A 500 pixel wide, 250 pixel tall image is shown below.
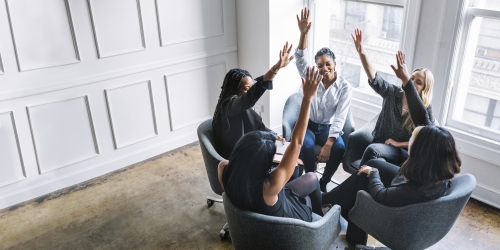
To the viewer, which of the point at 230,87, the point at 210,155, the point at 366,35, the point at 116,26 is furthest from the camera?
the point at 366,35

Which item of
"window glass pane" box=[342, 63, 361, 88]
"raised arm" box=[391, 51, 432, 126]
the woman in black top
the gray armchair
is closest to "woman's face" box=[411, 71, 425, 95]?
"raised arm" box=[391, 51, 432, 126]

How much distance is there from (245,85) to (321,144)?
882mm

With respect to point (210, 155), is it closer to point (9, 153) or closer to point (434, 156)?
point (434, 156)

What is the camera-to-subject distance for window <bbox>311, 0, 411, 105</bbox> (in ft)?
11.4

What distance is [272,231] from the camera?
1.93 m

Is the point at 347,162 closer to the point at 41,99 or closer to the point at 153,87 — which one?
the point at 153,87

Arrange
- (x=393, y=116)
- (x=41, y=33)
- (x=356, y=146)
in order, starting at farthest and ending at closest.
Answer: (x=41, y=33) → (x=356, y=146) → (x=393, y=116)

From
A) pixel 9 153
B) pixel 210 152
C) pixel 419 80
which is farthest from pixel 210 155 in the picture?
pixel 9 153

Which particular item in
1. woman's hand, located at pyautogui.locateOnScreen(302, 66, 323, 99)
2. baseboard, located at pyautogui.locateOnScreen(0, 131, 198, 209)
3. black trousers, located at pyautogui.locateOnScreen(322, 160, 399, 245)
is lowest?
baseboard, located at pyautogui.locateOnScreen(0, 131, 198, 209)

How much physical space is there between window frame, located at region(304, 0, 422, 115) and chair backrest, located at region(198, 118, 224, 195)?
162 centimetres

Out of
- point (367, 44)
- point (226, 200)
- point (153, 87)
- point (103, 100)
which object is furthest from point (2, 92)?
point (367, 44)

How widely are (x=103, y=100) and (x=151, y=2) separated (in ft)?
3.18

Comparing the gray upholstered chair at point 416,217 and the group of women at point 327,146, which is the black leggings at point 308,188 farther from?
the gray upholstered chair at point 416,217

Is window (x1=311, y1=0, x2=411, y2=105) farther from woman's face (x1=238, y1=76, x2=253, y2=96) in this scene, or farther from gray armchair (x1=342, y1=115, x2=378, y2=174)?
woman's face (x1=238, y1=76, x2=253, y2=96)
